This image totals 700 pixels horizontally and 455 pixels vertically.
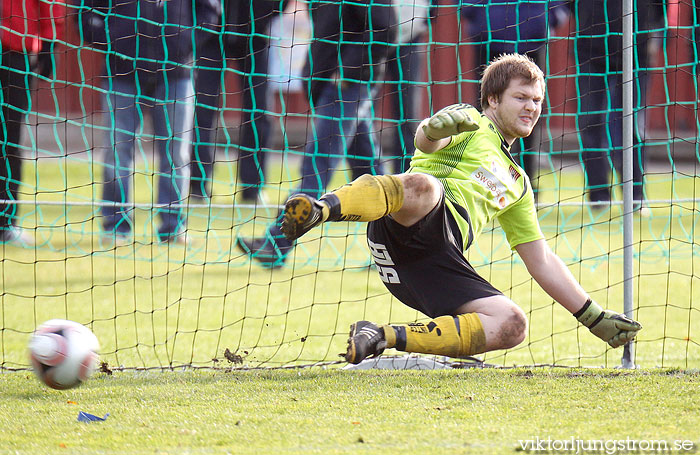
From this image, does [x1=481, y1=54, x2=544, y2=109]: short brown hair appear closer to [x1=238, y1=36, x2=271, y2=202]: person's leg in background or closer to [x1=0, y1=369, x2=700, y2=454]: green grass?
[x1=0, y1=369, x2=700, y2=454]: green grass

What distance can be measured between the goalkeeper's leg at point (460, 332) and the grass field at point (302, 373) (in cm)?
19

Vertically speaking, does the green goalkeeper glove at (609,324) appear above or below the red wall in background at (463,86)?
below

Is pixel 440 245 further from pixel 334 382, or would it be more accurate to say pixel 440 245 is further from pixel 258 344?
pixel 258 344

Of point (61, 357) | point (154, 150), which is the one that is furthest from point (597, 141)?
point (61, 357)

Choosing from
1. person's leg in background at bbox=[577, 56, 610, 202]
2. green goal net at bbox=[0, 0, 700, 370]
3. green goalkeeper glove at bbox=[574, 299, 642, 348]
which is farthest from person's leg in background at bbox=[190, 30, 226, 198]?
green goalkeeper glove at bbox=[574, 299, 642, 348]

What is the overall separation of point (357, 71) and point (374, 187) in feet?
12.0

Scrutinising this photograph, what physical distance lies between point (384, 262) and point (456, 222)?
32cm

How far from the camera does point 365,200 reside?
10.2 feet

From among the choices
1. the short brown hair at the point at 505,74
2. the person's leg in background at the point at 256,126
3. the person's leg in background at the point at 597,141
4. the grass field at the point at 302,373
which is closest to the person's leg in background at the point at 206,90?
the person's leg in background at the point at 256,126

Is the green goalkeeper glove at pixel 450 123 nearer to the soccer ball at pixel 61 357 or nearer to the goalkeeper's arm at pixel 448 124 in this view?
the goalkeeper's arm at pixel 448 124

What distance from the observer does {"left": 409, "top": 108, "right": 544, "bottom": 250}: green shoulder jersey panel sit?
3.43 m

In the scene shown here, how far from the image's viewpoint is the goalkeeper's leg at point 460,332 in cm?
315

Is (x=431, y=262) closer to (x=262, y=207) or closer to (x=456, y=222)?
(x=456, y=222)

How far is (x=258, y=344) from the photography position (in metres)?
4.39
